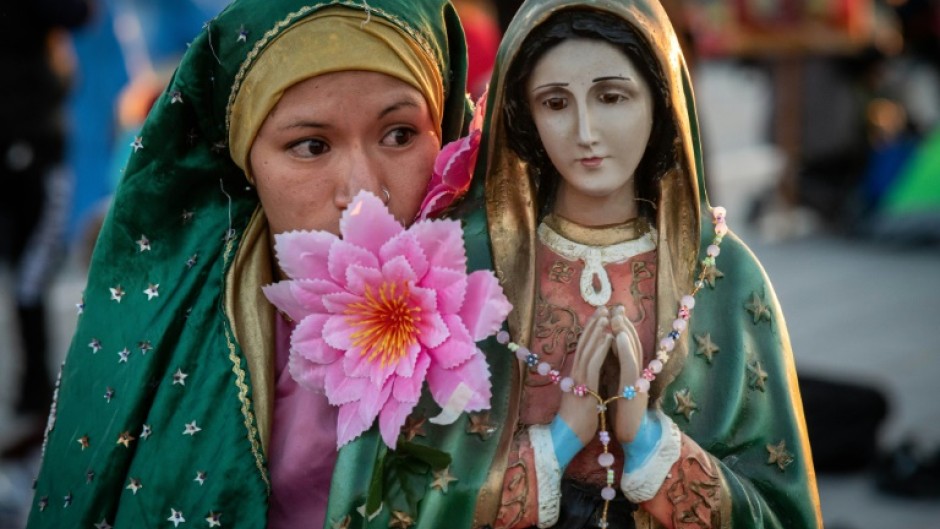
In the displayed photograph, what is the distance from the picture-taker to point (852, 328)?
24.8 ft

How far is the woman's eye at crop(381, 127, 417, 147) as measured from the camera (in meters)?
2.50

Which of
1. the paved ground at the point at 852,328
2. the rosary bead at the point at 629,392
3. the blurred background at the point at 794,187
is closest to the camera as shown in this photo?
the rosary bead at the point at 629,392

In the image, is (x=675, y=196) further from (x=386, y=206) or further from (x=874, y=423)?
(x=874, y=423)

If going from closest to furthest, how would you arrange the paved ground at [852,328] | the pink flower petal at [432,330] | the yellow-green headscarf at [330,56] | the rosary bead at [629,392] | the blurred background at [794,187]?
the rosary bead at [629,392], the pink flower petal at [432,330], the yellow-green headscarf at [330,56], the paved ground at [852,328], the blurred background at [794,187]

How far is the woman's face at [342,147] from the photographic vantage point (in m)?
2.44

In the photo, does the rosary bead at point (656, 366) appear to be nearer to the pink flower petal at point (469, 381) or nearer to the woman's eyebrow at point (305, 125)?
the pink flower petal at point (469, 381)

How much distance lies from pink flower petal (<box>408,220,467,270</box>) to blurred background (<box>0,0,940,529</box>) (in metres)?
0.94

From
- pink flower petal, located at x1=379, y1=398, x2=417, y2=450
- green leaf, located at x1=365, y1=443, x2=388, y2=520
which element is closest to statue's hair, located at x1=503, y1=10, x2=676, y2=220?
pink flower petal, located at x1=379, y1=398, x2=417, y2=450

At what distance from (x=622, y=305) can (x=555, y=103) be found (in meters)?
0.35

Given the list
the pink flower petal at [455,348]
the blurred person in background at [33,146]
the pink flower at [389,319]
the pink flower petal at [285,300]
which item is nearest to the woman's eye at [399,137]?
the pink flower at [389,319]

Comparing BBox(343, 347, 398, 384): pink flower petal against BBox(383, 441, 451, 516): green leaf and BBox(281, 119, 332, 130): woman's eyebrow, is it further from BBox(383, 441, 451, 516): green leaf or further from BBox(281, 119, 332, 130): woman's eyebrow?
BBox(281, 119, 332, 130): woman's eyebrow

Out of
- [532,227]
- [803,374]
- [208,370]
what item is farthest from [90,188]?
[532,227]

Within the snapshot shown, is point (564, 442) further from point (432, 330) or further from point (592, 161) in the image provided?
point (592, 161)

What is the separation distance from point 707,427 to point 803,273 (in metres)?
6.95
